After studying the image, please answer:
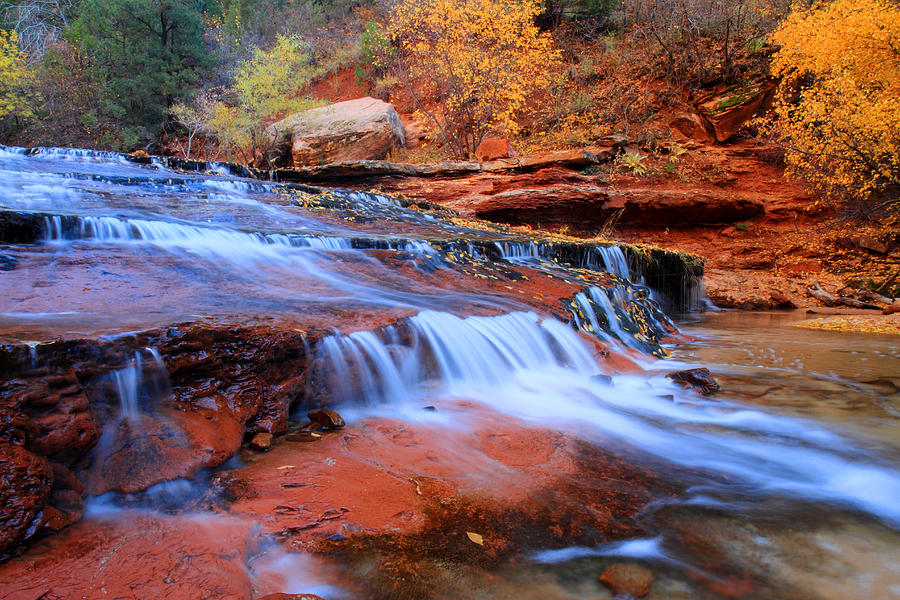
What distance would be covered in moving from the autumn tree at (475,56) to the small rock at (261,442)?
16.0 m

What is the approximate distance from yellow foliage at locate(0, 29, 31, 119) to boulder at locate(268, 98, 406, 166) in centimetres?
1078

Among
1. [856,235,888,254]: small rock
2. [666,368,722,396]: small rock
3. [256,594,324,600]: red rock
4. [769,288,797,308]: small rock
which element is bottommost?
[769,288,797,308]: small rock

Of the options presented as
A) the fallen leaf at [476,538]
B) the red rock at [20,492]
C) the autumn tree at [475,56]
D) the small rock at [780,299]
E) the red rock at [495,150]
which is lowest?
the small rock at [780,299]

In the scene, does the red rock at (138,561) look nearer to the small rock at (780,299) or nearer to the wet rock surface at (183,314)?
the wet rock surface at (183,314)

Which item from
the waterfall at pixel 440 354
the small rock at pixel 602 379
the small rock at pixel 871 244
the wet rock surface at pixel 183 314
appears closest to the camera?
the wet rock surface at pixel 183 314

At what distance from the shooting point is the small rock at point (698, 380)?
173 inches

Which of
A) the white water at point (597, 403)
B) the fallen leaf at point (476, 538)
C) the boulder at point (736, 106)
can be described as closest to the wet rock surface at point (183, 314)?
the white water at point (597, 403)

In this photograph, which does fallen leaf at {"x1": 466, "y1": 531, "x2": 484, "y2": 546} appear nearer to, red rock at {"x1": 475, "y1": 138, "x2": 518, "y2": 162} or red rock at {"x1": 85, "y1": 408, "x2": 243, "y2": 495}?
red rock at {"x1": 85, "y1": 408, "x2": 243, "y2": 495}

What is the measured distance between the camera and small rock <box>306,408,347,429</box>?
305cm

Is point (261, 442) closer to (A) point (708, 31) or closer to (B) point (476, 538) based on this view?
(B) point (476, 538)

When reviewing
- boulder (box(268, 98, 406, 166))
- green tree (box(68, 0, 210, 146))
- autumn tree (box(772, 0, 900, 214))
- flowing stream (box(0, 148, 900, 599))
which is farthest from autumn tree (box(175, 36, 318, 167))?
autumn tree (box(772, 0, 900, 214))

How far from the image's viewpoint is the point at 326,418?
308 cm

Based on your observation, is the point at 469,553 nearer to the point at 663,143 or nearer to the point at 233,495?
the point at 233,495

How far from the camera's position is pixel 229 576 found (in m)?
1.71
